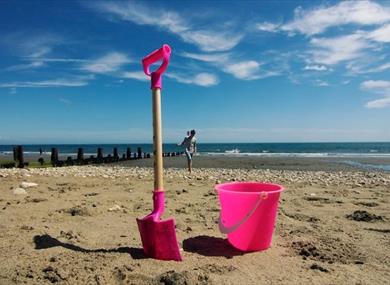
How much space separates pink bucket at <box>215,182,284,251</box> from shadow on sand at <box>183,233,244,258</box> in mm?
94

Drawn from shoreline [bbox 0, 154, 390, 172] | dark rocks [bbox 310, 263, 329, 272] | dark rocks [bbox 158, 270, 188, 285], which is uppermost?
dark rocks [bbox 158, 270, 188, 285]

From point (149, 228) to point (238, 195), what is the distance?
0.88 metres

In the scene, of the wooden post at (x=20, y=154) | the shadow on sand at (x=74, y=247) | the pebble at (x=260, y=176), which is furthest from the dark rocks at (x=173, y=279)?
the wooden post at (x=20, y=154)

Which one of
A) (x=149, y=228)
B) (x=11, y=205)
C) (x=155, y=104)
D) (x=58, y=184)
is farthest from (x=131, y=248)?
(x=58, y=184)

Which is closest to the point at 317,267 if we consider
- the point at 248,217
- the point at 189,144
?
the point at 248,217

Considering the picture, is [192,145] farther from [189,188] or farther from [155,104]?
[155,104]

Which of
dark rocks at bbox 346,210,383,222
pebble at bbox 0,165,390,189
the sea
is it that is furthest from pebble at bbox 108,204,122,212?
the sea

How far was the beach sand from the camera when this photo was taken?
9.88 feet

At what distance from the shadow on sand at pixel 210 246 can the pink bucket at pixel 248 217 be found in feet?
0.31

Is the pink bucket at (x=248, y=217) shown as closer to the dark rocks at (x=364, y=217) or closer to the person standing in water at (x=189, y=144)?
the dark rocks at (x=364, y=217)

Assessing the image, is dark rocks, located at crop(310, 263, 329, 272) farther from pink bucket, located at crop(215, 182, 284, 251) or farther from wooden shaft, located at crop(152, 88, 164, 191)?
wooden shaft, located at crop(152, 88, 164, 191)

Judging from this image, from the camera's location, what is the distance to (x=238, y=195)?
3643 mm

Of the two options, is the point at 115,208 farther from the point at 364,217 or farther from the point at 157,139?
the point at 364,217

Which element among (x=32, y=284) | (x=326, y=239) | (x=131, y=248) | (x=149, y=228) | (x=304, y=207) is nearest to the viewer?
(x=32, y=284)
